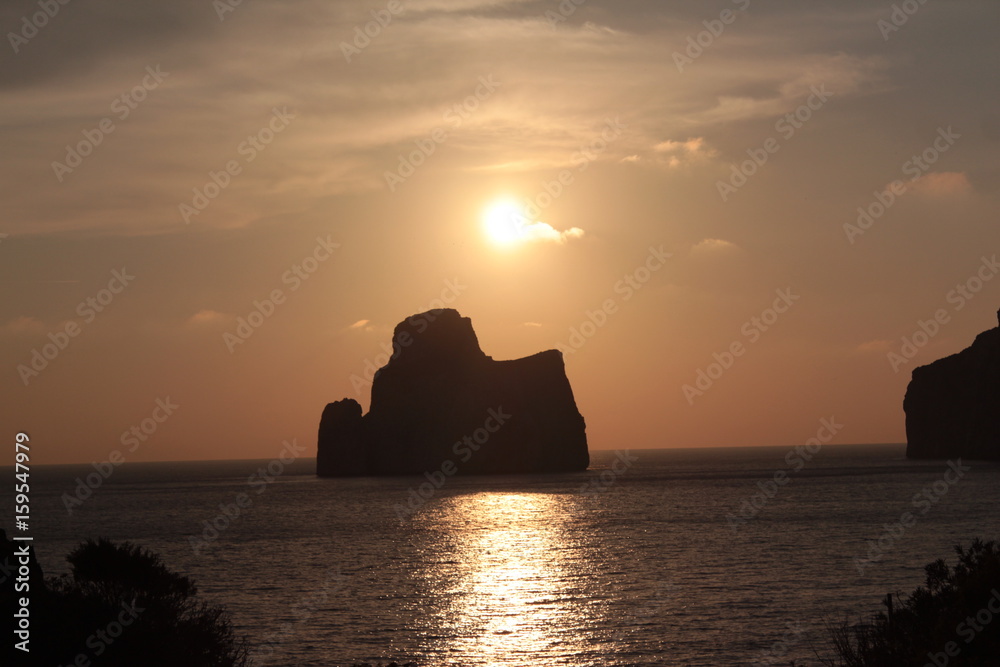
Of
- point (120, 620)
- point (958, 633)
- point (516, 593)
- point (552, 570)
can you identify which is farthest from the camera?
point (552, 570)

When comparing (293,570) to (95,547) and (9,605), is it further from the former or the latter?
(9,605)

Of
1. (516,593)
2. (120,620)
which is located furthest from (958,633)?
(516,593)

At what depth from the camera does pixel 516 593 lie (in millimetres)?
50969

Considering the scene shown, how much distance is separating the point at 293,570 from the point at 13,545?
33.7m

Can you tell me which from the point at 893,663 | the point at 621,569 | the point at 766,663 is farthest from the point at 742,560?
the point at 893,663

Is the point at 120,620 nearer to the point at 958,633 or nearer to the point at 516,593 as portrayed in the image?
the point at 958,633

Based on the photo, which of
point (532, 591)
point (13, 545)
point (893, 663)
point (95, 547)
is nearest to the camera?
point (893, 663)

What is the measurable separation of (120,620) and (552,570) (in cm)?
3655

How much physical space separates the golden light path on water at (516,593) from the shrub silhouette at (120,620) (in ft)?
37.5

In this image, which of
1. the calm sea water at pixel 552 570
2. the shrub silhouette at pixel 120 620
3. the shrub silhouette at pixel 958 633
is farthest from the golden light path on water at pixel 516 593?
the shrub silhouette at pixel 958 633

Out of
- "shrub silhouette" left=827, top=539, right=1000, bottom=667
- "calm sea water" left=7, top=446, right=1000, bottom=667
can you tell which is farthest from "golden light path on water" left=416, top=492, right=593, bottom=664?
"shrub silhouette" left=827, top=539, right=1000, bottom=667

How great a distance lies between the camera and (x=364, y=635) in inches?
1603

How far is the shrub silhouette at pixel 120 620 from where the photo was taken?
24844mm

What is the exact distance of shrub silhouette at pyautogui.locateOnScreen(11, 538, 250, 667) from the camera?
2484 centimetres
